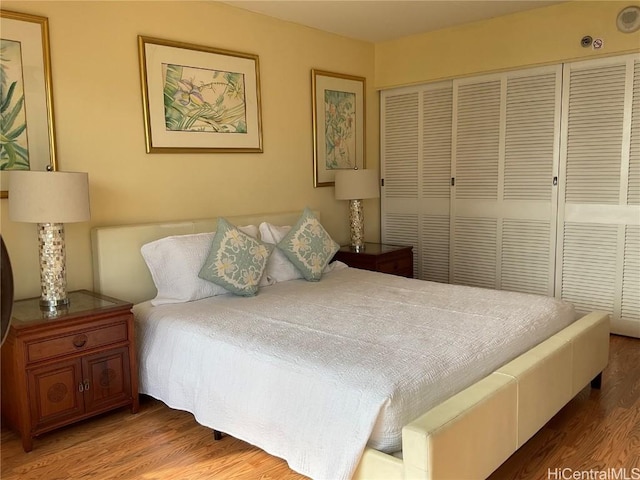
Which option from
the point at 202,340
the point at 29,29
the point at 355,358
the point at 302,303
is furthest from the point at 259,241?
the point at 29,29

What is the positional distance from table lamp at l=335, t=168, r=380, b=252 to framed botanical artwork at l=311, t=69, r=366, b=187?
17 centimetres

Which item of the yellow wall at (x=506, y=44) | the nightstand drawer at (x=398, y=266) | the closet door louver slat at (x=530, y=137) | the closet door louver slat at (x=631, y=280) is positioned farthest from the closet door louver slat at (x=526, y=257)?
the yellow wall at (x=506, y=44)

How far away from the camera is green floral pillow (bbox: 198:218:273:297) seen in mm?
3195

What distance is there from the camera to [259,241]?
346 cm

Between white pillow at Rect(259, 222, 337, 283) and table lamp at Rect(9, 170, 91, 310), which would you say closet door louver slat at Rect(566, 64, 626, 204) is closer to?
white pillow at Rect(259, 222, 337, 283)

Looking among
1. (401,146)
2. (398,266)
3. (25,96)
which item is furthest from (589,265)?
(25,96)

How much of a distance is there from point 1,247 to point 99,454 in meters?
1.49

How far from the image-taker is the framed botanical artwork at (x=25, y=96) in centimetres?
283

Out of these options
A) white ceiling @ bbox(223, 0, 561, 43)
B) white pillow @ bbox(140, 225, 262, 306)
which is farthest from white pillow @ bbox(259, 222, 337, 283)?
white ceiling @ bbox(223, 0, 561, 43)

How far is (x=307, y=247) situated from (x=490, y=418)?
1.96m

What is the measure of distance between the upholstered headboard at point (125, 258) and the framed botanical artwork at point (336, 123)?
5.19ft

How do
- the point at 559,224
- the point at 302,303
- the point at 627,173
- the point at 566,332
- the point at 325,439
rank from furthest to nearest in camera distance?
the point at 559,224 → the point at 627,173 → the point at 302,303 → the point at 566,332 → the point at 325,439

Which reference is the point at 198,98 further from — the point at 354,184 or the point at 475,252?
the point at 475,252

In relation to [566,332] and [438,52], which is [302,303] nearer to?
[566,332]
